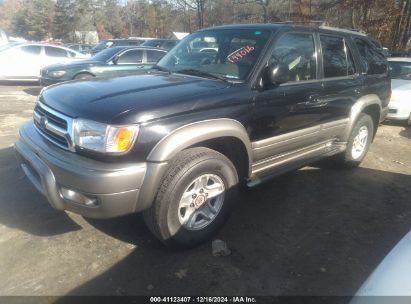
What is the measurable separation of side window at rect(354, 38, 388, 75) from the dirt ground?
5.57 ft

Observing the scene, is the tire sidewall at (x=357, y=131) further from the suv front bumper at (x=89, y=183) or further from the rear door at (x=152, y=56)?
the rear door at (x=152, y=56)

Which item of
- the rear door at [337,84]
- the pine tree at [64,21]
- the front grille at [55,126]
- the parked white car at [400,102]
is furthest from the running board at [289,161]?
the pine tree at [64,21]

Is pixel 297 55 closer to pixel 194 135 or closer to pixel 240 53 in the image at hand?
pixel 240 53

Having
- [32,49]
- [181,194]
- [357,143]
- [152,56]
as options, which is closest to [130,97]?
[181,194]

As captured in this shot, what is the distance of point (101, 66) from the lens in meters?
10.3

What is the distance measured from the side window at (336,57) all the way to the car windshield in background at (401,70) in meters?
5.38

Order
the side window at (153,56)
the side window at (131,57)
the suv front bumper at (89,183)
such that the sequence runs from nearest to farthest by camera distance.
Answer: the suv front bumper at (89,183) → the side window at (131,57) → the side window at (153,56)

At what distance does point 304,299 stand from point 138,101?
194 centimetres

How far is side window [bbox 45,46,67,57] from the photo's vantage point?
13.5 metres

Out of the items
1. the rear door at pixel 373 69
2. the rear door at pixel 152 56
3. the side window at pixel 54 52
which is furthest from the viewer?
the side window at pixel 54 52

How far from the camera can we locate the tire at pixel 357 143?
525cm

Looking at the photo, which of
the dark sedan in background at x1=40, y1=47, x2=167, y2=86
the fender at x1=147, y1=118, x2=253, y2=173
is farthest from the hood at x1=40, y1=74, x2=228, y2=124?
the dark sedan in background at x1=40, y1=47, x2=167, y2=86

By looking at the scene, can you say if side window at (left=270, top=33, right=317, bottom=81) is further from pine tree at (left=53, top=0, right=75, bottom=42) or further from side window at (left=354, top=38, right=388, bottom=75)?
pine tree at (left=53, top=0, right=75, bottom=42)

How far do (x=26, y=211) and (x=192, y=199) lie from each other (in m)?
1.83
